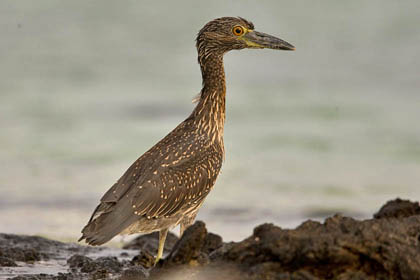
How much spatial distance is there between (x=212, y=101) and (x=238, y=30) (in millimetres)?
1096

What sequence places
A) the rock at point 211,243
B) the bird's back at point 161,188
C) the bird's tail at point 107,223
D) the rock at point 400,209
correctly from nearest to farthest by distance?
the bird's tail at point 107,223 < the bird's back at point 161,188 < the rock at point 400,209 < the rock at point 211,243

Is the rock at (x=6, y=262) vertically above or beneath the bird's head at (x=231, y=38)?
beneath

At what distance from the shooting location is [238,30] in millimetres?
12195

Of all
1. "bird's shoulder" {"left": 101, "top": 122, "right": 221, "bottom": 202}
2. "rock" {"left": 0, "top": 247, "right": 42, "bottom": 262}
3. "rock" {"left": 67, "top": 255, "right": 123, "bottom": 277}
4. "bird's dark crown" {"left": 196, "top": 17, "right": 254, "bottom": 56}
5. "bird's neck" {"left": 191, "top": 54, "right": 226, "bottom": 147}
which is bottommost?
"rock" {"left": 67, "top": 255, "right": 123, "bottom": 277}

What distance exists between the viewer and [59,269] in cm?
1155

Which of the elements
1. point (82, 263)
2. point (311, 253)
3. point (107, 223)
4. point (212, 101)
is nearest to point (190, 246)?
point (311, 253)

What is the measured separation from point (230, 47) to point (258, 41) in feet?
1.33

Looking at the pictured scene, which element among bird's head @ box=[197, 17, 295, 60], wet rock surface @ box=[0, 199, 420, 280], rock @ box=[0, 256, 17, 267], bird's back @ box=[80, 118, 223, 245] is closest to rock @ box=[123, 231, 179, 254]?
rock @ box=[0, 256, 17, 267]

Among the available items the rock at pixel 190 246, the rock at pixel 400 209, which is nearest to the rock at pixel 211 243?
the rock at pixel 400 209

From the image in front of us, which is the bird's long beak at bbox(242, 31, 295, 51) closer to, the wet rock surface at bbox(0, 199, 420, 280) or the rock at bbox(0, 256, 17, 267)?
the rock at bbox(0, 256, 17, 267)

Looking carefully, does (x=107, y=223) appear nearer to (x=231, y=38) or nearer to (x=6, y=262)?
(x=6, y=262)

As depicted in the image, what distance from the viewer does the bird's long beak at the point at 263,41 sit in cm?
1224

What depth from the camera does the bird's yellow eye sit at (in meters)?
12.2

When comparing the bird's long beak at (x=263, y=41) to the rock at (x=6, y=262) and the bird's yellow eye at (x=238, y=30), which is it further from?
the rock at (x=6, y=262)
